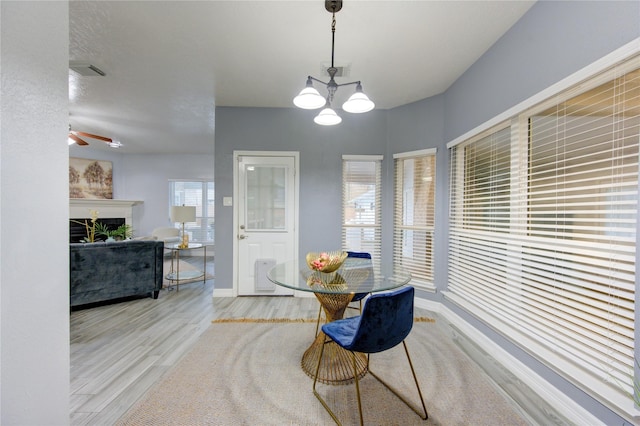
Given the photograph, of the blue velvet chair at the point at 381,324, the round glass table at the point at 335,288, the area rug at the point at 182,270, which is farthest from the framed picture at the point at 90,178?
the blue velvet chair at the point at 381,324

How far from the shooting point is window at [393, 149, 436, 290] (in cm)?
332

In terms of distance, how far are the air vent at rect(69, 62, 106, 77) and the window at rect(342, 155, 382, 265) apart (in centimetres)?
285

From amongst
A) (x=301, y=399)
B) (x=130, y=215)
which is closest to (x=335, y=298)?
(x=301, y=399)

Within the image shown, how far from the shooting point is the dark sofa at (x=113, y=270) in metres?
3.06

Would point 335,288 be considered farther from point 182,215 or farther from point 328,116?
point 182,215

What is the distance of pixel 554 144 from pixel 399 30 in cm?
139

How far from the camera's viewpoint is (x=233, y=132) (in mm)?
3725

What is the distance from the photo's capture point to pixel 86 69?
2654mm

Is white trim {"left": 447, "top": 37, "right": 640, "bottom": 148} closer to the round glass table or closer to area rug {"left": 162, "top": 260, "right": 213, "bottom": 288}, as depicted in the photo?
the round glass table

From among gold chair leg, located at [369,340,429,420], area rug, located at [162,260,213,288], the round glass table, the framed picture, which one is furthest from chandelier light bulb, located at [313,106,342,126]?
the framed picture

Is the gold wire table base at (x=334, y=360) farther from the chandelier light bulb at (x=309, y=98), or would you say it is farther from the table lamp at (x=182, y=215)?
the table lamp at (x=182, y=215)

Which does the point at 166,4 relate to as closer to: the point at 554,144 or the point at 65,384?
the point at 65,384

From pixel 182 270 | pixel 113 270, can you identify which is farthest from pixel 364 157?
pixel 182 270

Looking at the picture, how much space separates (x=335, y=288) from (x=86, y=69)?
3.22m
